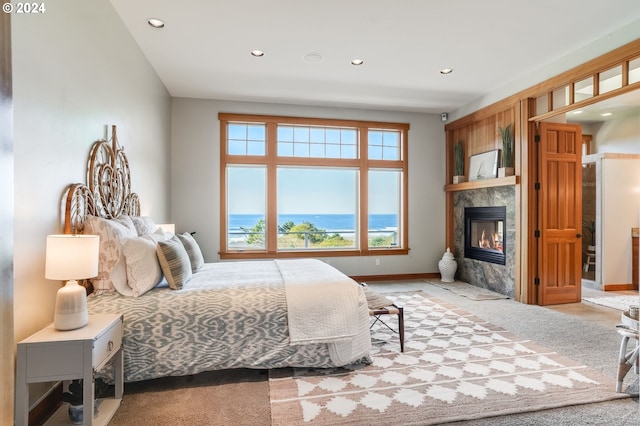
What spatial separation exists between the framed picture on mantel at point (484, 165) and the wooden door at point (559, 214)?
69 cm

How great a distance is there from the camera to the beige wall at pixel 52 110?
1.78 meters

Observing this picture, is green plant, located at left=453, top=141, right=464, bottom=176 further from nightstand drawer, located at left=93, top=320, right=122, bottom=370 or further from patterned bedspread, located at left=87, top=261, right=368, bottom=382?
nightstand drawer, located at left=93, top=320, right=122, bottom=370

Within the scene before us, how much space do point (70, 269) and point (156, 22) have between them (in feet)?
8.39

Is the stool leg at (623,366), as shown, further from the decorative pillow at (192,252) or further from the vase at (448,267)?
the vase at (448,267)

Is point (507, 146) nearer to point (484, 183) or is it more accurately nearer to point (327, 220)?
point (484, 183)

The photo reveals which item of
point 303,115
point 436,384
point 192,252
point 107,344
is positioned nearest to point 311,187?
point 303,115

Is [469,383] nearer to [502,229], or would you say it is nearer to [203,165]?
[502,229]

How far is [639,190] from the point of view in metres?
5.52

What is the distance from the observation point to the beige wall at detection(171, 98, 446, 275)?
5.36m

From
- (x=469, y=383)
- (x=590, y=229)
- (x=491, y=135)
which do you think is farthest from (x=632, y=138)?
(x=469, y=383)

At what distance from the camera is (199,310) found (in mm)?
2318

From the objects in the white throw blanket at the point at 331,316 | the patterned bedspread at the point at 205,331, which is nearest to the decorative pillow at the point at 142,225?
the patterned bedspread at the point at 205,331

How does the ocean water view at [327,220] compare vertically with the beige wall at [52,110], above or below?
below

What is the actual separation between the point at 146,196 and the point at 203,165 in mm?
1510
